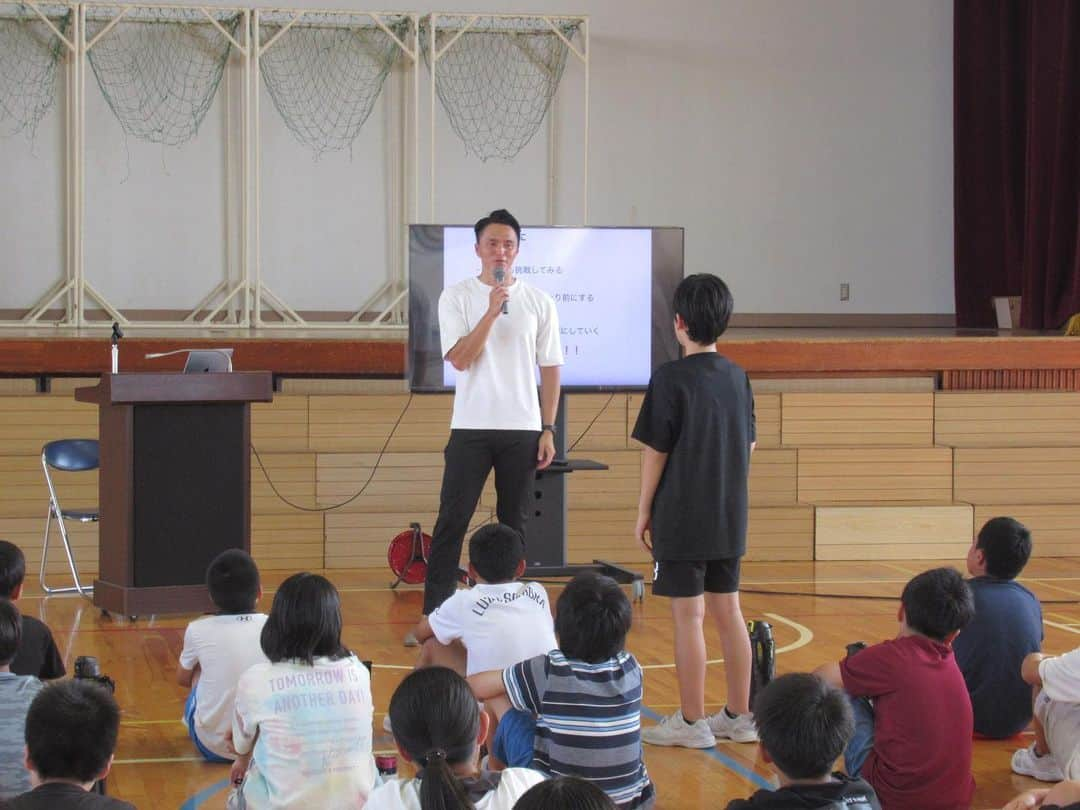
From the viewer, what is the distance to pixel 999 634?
3619 millimetres

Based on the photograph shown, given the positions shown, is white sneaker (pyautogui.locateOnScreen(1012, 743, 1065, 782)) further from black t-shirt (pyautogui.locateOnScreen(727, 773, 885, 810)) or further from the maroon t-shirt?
black t-shirt (pyautogui.locateOnScreen(727, 773, 885, 810))

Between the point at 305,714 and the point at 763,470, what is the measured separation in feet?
14.4

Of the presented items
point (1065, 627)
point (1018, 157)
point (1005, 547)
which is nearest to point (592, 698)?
point (1005, 547)

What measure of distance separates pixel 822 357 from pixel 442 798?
5.22 meters

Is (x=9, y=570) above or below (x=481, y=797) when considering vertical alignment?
above

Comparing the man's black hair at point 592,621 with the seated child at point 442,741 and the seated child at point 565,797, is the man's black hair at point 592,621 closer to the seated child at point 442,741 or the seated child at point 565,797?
the seated child at point 442,741

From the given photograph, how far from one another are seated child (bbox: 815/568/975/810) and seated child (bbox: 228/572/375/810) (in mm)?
974

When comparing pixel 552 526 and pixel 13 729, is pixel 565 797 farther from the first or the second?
pixel 552 526

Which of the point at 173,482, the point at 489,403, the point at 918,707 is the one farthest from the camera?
the point at 173,482

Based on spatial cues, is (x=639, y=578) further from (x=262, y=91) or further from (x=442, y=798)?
(x=262, y=91)

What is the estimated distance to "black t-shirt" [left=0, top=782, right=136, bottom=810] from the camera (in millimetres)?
1903

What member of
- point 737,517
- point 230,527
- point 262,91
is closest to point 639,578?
point 230,527

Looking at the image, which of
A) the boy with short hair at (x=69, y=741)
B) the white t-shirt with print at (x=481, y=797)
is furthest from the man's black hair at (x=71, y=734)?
the white t-shirt with print at (x=481, y=797)

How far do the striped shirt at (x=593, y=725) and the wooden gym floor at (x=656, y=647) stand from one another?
0.47 meters
